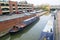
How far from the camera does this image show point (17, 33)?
15.1 metres

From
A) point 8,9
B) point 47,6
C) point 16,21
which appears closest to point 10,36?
point 16,21

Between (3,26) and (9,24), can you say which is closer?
(3,26)

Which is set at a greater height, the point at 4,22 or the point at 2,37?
the point at 4,22

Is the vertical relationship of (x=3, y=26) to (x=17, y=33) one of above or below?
above

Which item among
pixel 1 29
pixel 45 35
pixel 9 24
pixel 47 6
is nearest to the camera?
pixel 45 35

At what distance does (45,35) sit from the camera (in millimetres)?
7730

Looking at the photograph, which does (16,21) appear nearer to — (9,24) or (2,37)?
(9,24)

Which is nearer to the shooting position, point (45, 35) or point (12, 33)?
point (45, 35)

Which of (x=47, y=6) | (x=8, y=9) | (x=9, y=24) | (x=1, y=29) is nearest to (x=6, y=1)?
(x=8, y=9)

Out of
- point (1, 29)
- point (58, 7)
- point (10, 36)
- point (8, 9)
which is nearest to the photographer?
point (1, 29)

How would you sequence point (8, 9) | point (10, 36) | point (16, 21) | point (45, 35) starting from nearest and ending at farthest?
point (45, 35)
point (10, 36)
point (16, 21)
point (8, 9)

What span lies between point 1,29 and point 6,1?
60.1 feet

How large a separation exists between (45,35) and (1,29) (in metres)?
6.41

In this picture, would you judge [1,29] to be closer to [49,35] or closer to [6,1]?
[49,35]
